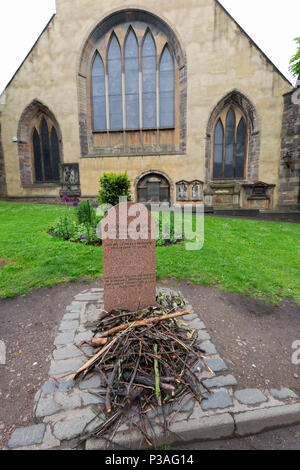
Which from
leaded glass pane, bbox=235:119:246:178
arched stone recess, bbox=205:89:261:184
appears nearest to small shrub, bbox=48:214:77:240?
arched stone recess, bbox=205:89:261:184

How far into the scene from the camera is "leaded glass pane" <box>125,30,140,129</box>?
1370 cm

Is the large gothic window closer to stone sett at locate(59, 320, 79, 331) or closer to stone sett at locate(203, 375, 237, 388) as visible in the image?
stone sett at locate(59, 320, 79, 331)

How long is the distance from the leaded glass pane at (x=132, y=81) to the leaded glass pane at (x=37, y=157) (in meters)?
6.41

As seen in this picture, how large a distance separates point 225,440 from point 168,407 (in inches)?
19.5

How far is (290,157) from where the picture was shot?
1266 centimetres

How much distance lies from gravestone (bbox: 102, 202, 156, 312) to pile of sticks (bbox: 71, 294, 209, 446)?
0.46 metres

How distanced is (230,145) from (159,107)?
5.01 metres

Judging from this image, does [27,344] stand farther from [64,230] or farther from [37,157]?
[37,157]

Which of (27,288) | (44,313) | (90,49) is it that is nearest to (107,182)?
(27,288)

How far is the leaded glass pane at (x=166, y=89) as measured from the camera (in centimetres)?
1359

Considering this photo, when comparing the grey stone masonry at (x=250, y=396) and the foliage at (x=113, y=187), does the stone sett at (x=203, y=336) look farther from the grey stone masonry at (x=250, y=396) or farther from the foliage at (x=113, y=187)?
the foliage at (x=113, y=187)

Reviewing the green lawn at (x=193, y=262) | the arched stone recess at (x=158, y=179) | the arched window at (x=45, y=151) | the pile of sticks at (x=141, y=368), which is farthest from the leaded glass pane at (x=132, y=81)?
the pile of sticks at (x=141, y=368)

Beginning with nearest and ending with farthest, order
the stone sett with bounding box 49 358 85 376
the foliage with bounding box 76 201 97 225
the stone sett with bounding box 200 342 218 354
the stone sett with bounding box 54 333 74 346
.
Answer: the stone sett with bounding box 49 358 85 376
the stone sett with bounding box 200 342 218 354
the stone sett with bounding box 54 333 74 346
the foliage with bounding box 76 201 97 225
